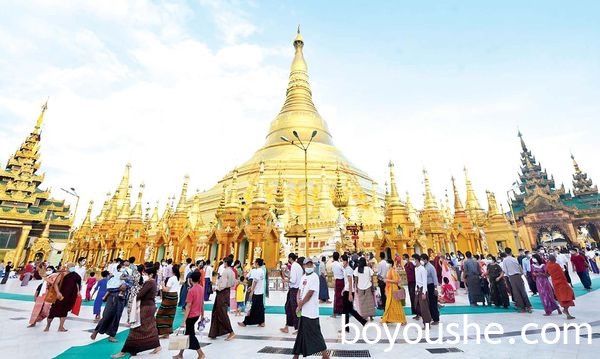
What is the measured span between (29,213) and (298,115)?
1232 inches

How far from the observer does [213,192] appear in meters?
34.3

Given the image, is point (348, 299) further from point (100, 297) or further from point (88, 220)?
point (88, 220)

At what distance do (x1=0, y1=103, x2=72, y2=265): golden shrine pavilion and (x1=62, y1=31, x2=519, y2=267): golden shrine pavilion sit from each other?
8.99ft

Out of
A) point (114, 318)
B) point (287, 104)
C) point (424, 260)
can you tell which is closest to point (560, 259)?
point (424, 260)

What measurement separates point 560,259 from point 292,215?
1739cm

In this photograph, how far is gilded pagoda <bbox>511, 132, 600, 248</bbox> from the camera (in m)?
36.3

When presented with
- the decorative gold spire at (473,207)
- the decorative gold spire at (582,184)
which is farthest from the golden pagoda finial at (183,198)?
the decorative gold spire at (582,184)

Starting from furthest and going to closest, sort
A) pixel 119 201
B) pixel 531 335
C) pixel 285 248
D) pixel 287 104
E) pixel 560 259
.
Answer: pixel 287 104, pixel 119 201, pixel 285 248, pixel 560 259, pixel 531 335

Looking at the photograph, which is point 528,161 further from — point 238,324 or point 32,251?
point 32,251

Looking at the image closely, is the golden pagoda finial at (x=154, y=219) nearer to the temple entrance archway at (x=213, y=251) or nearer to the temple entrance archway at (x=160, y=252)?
the temple entrance archway at (x=160, y=252)

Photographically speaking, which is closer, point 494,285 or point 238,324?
point 238,324

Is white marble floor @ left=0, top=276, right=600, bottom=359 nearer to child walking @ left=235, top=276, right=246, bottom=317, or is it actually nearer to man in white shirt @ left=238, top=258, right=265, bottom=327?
man in white shirt @ left=238, top=258, right=265, bottom=327

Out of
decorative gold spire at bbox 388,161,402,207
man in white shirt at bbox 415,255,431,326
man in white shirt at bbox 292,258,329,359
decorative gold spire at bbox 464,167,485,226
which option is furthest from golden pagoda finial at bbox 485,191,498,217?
man in white shirt at bbox 292,258,329,359

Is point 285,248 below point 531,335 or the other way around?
the other way around
